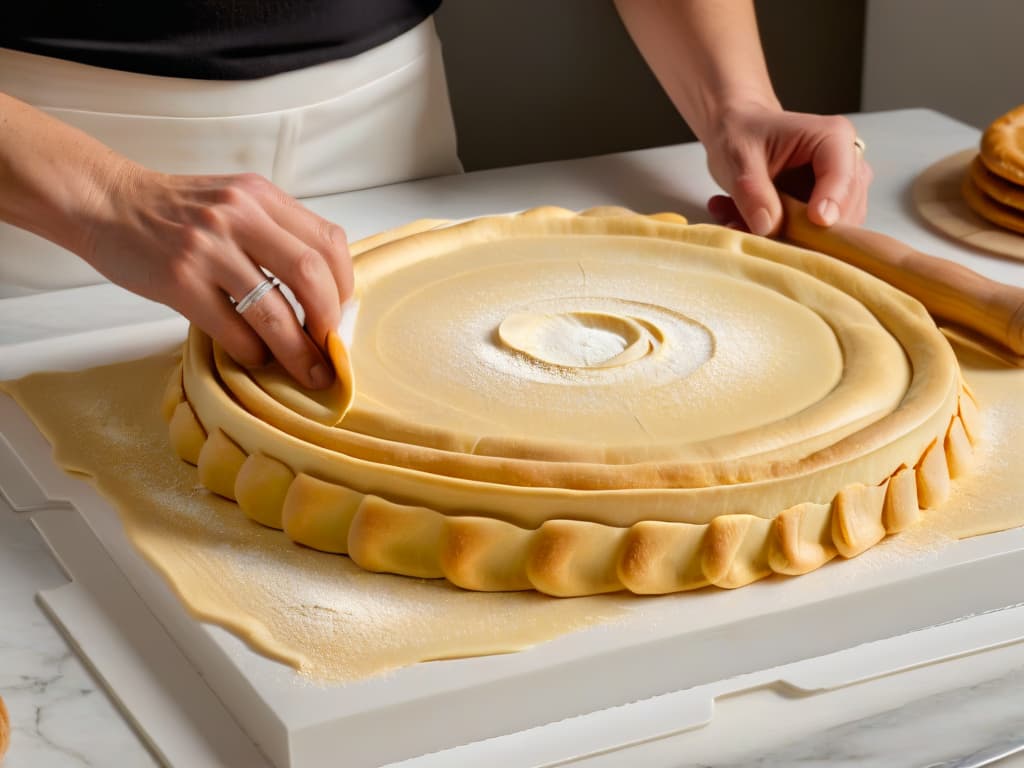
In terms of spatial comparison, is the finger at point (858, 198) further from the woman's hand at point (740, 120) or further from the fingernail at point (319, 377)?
the fingernail at point (319, 377)

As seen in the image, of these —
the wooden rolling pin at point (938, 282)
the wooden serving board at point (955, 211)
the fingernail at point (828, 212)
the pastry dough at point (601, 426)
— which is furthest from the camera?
the wooden serving board at point (955, 211)

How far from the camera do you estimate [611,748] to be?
0.83 metres

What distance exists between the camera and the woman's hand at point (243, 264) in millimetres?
1062

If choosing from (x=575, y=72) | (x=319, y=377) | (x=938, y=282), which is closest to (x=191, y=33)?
(x=319, y=377)

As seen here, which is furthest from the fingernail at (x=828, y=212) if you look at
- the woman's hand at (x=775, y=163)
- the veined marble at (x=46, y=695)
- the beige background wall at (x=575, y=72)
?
the beige background wall at (x=575, y=72)

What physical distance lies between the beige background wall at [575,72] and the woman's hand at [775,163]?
137 centimetres

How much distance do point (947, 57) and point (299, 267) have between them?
245cm

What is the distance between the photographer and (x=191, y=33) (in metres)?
1.53

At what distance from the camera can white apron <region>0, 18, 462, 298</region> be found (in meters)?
1.53

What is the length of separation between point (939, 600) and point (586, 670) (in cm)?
28

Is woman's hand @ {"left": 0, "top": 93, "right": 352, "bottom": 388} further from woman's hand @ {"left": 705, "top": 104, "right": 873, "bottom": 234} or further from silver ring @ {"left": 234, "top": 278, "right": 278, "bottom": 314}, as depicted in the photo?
woman's hand @ {"left": 705, "top": 104, "right": 873, "bottom": 234}

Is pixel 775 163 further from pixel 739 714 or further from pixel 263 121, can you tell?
pixel 739 714

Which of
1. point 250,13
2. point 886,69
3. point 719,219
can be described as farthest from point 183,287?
point 886,69

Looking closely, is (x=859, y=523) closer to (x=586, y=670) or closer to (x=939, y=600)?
(x=939, y=600)
